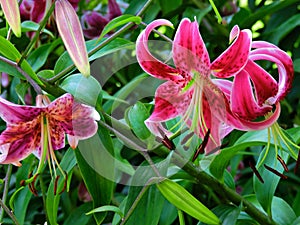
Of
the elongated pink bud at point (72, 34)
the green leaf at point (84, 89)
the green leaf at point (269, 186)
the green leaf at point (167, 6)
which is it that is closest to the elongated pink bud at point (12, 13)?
the elongated pink bud at point (72, 34)

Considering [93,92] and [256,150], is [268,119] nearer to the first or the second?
[93,92]

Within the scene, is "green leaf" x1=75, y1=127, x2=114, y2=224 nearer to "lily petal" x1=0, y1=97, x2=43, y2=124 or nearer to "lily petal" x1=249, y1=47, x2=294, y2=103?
"lily petal" x1=0, y1=97, x2=43, y2=124

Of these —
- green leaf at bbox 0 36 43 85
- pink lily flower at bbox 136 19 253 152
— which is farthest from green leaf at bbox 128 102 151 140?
green leaf at bbox 0 36 43 85

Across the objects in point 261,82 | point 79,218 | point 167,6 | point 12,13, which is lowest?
point 79,218

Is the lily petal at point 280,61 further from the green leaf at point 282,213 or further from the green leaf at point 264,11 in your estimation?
the green leaf at point 264,11

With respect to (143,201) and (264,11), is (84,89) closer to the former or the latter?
(143,201)

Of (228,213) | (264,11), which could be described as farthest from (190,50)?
(264,11)

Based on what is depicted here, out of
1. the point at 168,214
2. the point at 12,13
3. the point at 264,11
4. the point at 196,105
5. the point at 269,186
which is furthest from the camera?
the point at 264,11
